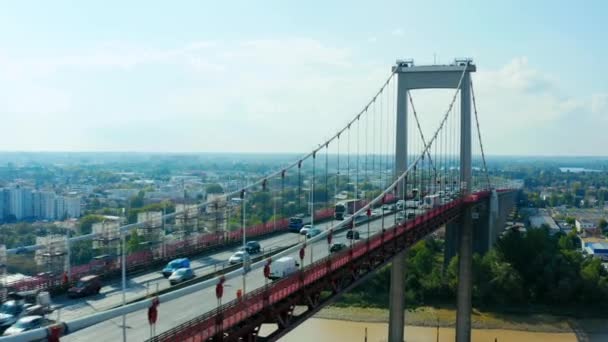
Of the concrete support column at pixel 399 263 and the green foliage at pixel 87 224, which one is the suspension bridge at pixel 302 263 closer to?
the concrete support column at pixel 399 263

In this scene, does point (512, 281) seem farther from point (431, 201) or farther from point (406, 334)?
point (431, 201)

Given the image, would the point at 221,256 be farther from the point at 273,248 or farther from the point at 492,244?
the point at 492,244

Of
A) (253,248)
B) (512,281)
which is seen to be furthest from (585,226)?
(253,248)

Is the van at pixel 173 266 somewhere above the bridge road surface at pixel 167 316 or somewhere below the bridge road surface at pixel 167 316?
above

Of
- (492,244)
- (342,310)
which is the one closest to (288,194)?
(492,244)

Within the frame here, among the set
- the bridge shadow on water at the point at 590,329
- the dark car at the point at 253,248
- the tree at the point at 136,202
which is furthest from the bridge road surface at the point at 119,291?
the tree at the point at 136,202

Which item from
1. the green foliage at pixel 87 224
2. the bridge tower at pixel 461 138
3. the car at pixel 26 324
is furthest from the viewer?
the green foliage at pixel 87 224

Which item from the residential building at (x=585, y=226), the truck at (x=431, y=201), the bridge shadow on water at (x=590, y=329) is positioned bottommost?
the bridge shadow on water at (x=590, y=329)
